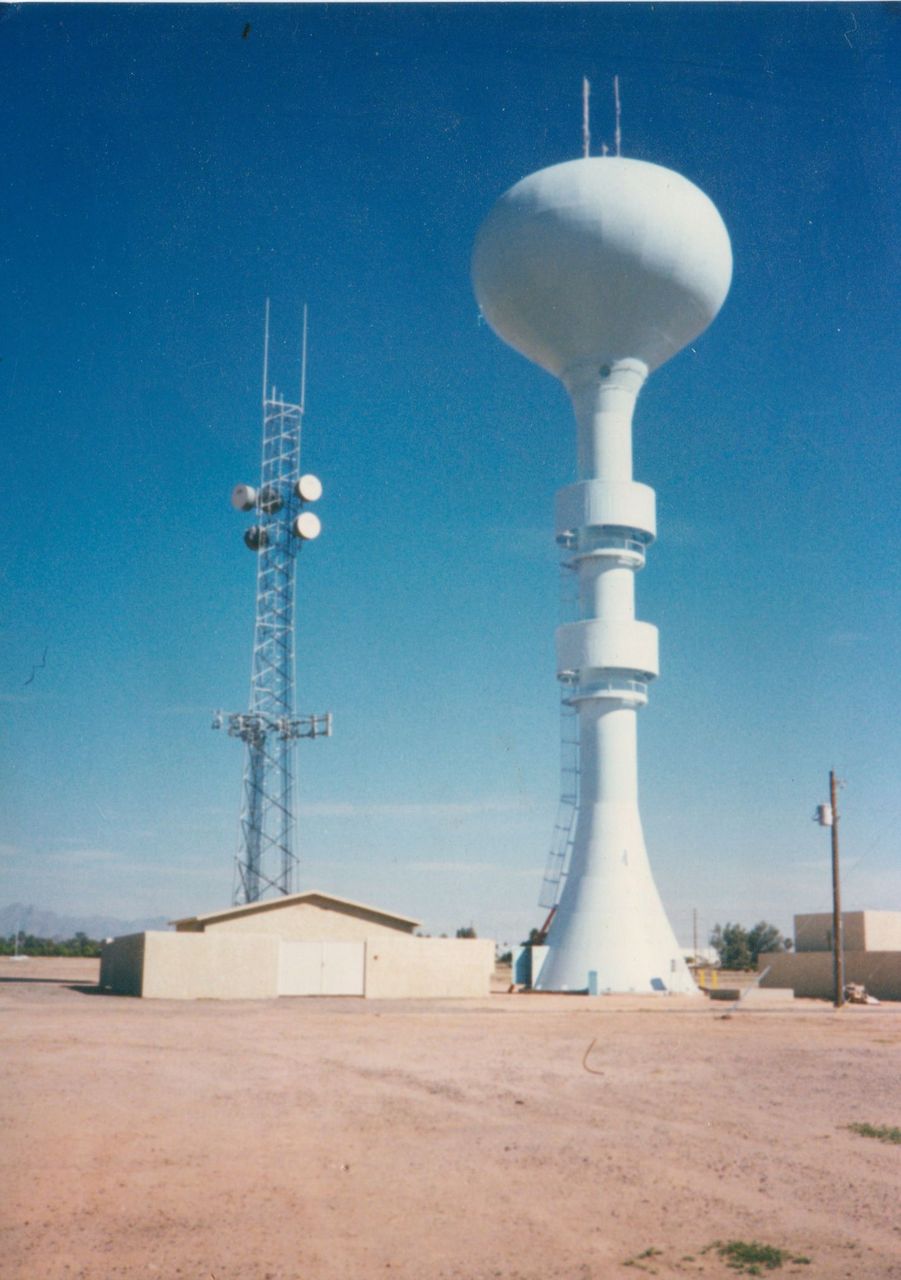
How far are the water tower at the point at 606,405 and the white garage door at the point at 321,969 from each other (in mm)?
7044

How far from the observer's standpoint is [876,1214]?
8.62 metres

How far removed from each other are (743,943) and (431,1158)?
296 ft

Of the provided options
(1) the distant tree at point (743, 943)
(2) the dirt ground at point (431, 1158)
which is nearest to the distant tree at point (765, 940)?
(1) the distant tree at point (743, 943)

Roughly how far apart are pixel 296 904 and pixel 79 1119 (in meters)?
25.4

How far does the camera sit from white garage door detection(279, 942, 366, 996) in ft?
117

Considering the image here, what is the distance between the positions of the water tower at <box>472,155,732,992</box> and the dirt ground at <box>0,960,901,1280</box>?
19956 millimetres

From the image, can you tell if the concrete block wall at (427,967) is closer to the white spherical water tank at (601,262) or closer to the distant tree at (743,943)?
the white spherical water tank at (601,262)

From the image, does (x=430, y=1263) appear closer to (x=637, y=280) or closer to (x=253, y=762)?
(x=637, y=280)

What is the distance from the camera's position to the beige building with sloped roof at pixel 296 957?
111 ft

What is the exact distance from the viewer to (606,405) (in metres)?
42.0

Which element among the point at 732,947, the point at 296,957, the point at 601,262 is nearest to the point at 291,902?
the point at 296,957

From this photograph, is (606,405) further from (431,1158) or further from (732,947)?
(732,947)

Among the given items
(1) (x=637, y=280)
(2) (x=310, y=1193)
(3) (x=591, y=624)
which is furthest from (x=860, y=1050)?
(1) (x=637, y=280)

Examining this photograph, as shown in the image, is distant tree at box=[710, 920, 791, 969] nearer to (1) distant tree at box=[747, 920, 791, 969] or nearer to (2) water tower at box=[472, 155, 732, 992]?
(1) distant tree at box=[747, 920, 791, 969]
